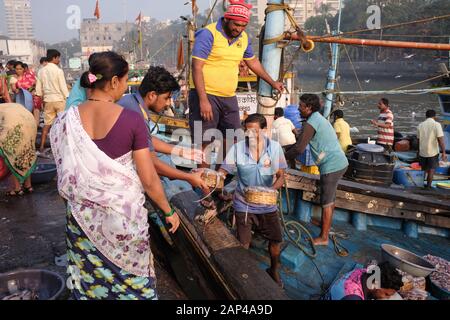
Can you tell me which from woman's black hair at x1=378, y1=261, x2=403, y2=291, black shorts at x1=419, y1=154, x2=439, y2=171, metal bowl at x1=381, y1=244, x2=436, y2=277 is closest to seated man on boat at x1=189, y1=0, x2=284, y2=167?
woman's black hair at x1=378, y1=261, x2=403, y2=291

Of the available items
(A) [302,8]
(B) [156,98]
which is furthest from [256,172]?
(A) [302,8]

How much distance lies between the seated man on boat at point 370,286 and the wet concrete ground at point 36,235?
5.72 feet

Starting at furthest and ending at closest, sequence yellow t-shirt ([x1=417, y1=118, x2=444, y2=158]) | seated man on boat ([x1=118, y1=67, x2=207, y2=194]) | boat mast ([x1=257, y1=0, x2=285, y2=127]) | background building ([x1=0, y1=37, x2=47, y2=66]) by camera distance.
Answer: background building ([x1=0, y1=37, x2=47, y2=66]) → yellow t-shirt ([x1=417, y1=118, x2=444, y2=158]) → boat mast ([x1=257, y1=0, x2=285, y2=127]) → seated man on boat ([x1=118, y1=67, x2=207, y2=194])

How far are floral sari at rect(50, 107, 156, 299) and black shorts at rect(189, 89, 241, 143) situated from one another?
73.3 inches

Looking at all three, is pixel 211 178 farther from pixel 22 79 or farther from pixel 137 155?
pixel 22 79

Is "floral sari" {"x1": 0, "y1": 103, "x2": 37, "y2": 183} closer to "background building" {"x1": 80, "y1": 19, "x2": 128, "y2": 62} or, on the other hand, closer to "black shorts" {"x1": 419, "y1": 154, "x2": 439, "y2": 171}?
"black shorts" {"x1": 419, "y1": 154, "x2": 439, "y2": 171}

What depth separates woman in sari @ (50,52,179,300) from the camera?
1952 millimetres

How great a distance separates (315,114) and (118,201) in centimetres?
353

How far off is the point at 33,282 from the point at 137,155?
171 cm

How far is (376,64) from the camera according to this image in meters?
60.5

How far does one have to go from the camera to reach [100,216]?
206 centimetres

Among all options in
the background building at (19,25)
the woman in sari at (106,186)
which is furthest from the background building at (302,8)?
the background building at (19,25)

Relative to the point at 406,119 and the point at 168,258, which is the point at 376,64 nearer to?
the point at 406,119
